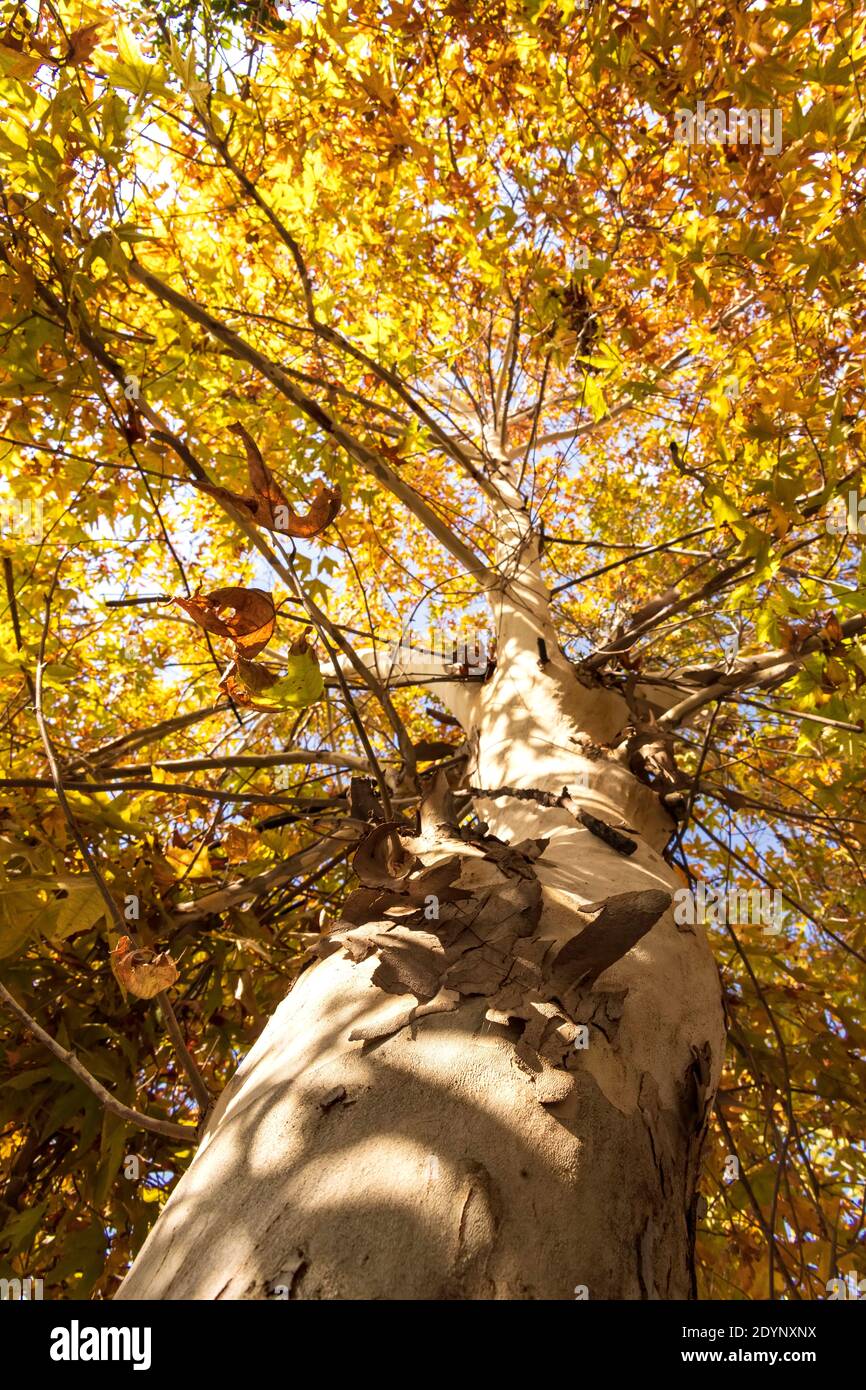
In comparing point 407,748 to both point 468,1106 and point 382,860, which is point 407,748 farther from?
point 468,1106

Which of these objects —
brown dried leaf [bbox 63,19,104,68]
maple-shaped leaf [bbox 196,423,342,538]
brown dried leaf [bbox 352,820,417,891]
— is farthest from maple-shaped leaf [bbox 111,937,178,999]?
brown dried leaf [bbox 63,19,104,68]

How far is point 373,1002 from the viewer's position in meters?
1.06

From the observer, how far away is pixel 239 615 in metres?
1.28

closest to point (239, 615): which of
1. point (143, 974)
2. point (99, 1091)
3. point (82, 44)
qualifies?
point (143, 974)

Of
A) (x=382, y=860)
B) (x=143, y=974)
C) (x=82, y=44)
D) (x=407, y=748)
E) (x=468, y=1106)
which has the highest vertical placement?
(x=82, y=44)

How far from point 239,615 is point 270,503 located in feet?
0.62

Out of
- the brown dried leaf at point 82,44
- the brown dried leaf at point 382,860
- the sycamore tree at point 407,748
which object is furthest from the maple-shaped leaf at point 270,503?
the brown dried leaf at point 82,44

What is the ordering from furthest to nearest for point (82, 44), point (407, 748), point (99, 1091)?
point (407, 748)
point (82, 44)
point (99, 1091)

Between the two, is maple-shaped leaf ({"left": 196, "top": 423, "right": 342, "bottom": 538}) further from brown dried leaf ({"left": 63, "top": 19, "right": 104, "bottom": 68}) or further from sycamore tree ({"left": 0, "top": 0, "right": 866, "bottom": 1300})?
brown dried leaf ({"left": 63, "top": 19, "right": 104, "bottom": 68})

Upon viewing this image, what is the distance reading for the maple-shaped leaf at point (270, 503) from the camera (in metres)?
1.22

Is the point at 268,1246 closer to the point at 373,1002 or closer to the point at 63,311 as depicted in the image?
the point at 373,1002

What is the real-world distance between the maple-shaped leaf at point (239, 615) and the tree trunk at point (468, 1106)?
41cm

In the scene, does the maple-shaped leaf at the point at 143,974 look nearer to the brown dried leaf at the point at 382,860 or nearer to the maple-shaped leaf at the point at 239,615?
the brown dried leaf at the point at 382,860
